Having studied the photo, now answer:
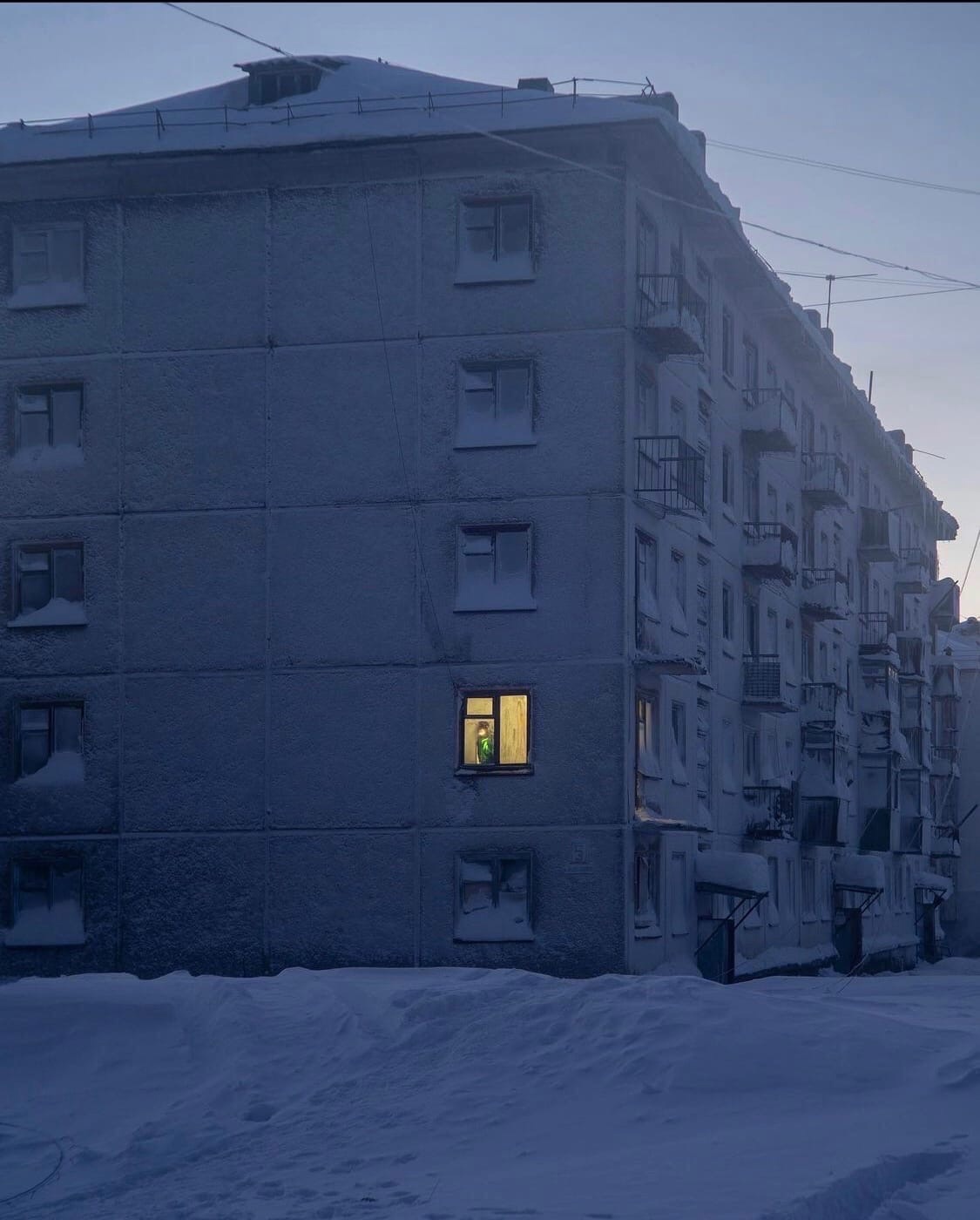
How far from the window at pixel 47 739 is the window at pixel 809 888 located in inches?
799

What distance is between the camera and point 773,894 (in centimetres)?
4109

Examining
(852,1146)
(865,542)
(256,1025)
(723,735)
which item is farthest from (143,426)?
(865,542)

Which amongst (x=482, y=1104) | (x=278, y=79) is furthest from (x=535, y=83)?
(x=482, y=1104)

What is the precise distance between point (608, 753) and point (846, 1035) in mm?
14190

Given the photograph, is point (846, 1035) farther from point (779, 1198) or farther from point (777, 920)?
point (777, 920)

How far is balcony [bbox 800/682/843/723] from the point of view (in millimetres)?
45500

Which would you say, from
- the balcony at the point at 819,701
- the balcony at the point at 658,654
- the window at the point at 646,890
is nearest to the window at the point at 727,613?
the balcony at the point at 658,654

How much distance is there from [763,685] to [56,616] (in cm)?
1574

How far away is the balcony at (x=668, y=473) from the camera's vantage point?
Result: 30.9m

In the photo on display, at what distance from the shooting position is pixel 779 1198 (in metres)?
10.1

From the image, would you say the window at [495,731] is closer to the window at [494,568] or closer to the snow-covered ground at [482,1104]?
the window at [494,568]

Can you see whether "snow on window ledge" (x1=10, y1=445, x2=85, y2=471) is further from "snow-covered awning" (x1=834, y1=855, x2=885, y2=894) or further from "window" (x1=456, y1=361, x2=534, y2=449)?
"snow-covered awning" (x1=834, y1=855, x2=885, y2=894)

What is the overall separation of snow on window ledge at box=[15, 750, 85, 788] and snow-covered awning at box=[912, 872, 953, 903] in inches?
1495

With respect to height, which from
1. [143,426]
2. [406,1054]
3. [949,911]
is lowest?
[949,911]
